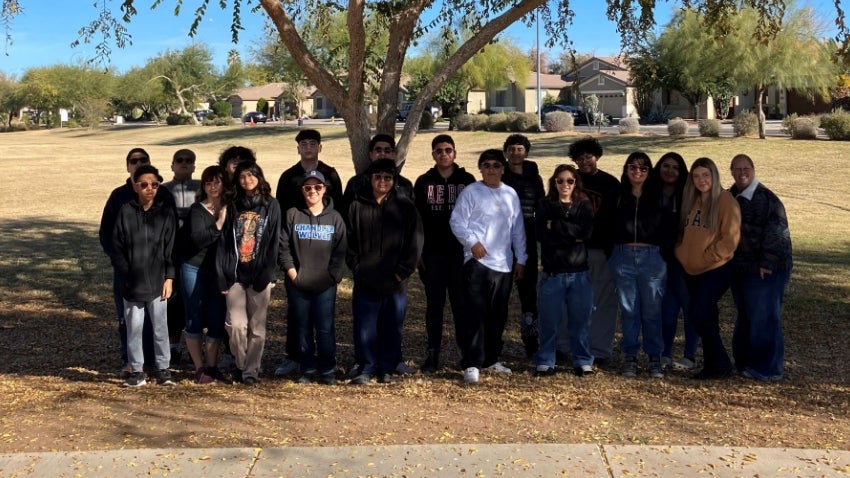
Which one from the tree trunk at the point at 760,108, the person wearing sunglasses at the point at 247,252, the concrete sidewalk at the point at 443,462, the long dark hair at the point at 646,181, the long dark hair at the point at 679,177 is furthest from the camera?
the tree trunk at the point at 760,108

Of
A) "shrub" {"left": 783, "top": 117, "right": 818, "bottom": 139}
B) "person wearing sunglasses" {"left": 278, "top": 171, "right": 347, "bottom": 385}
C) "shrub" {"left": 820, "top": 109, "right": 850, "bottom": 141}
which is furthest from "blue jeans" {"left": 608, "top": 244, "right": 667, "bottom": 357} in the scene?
"shrub" {"left": 783, "top": 117, "right": 818, "bottom": 139}

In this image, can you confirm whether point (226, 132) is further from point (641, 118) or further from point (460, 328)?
point (460, 328)

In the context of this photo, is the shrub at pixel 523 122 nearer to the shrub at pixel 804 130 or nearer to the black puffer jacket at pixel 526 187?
the shrub at pixel 804 130

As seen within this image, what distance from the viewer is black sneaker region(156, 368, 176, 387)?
656 centimetres

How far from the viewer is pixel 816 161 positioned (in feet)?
95.2

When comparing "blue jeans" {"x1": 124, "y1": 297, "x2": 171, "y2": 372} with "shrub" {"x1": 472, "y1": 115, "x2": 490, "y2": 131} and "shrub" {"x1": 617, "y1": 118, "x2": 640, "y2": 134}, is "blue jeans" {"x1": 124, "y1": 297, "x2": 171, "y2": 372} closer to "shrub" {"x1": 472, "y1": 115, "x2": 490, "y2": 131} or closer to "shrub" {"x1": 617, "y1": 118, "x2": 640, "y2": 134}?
"shrub" {"x1": 617, "y1": 118, "x2": 640, "y2": 134}

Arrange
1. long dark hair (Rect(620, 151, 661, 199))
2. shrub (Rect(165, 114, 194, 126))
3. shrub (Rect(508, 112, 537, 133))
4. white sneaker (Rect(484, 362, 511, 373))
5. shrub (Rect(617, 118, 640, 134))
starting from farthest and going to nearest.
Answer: shrub (Rect(165, 114, 194, 126)) < shrub (Rect(508, 112, 537, 133)) < shrub (Rect(617, 118, 640, 134)) < white sneaker (Rect(484, 362, 511, 373)) < long dark hair (Rect(620, 151, 661, 199))

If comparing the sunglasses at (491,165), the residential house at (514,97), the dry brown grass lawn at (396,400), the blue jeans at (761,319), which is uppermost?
the residential house at (514,97)

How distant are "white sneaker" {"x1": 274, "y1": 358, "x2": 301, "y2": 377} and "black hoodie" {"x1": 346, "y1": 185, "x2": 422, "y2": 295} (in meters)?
0.97

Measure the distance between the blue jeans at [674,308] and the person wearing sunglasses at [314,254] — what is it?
2.39 metres

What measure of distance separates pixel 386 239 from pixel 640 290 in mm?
1871

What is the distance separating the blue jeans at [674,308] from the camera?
6.66 meters

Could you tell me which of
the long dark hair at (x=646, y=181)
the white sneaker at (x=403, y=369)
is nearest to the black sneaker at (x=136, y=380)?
the white sneaker at (x=403, y=369)

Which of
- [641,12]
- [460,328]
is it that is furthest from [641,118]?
[460,328]
